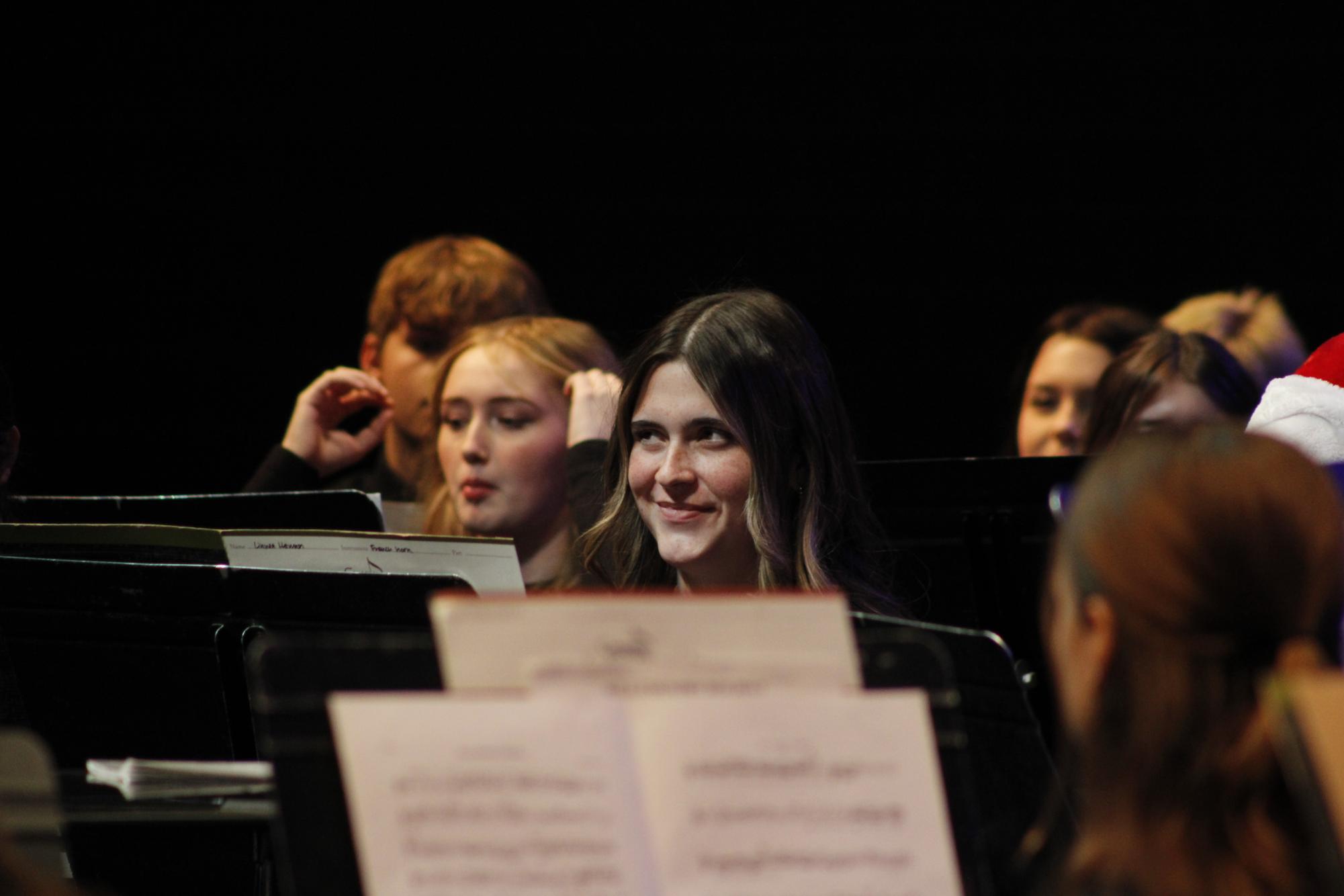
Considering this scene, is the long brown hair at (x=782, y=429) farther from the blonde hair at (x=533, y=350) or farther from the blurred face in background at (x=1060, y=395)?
the blurred face in background at (x=1060, y=395)

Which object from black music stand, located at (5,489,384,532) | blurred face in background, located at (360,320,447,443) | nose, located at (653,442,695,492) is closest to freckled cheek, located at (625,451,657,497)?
nose, located at (653,442,695,492)

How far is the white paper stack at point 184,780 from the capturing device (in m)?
1.45

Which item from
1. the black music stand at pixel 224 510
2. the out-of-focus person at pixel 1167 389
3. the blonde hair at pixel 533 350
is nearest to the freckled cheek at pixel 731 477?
the black music stand at pixel 224 510

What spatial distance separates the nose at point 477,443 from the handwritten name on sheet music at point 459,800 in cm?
204

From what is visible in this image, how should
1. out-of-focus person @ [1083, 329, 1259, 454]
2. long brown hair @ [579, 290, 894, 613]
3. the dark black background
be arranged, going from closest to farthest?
1. long brown hair @ [579, 290, 894, 613]
2. out-of-focus person @ [1083, 329, 1259, 454]
3. the dark black background

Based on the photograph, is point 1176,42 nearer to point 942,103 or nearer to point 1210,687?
point 942,103

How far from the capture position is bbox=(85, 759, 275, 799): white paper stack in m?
1.45

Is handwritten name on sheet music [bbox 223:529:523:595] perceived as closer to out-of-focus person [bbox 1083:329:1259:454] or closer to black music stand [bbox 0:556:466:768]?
black music stand [bbox 0:556:466:768]

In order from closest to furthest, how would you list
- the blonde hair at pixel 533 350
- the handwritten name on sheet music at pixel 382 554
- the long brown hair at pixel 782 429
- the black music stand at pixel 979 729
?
1. the black music stand at pixel 979 729
2. the handwritten name on sheet music at pixel 382 554
3. the long brown hair at pixel 782 429
4. the blonde hair at pixel 533 350

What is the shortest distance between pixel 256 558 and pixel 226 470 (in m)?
2.07

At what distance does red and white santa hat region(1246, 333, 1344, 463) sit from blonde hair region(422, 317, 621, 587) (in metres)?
1.47

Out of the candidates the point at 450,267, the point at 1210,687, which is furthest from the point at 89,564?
the point at 450,267

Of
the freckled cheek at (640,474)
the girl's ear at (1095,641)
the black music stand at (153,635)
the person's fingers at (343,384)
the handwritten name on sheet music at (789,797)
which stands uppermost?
the person's fingers at (343,384)

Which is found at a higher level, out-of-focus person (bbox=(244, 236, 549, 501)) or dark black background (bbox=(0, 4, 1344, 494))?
dark black background (bbox=(0, 4, 1344, 494))
